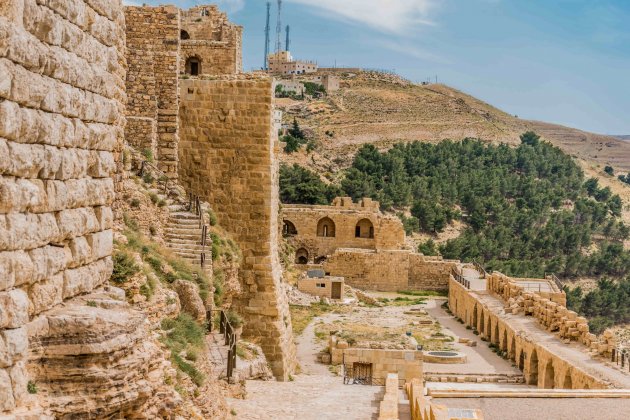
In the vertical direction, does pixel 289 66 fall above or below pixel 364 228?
above

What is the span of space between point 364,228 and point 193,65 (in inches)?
917

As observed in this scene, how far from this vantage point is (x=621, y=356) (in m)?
21.3

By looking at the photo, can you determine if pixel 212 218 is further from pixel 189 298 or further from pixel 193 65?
pixel 193 65

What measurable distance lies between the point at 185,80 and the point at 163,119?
34.4 inches

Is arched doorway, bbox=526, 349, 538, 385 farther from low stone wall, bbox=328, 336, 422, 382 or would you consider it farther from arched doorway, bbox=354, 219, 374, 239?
arched doorway, bbox=354, 219, 374, 239

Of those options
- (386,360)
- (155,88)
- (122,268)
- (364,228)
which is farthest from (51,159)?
(364,228)

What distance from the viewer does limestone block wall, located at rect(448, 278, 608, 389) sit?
69.2 ft

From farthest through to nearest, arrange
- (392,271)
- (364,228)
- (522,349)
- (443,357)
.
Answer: (364,228), (392,271), (522,349), (443,357)

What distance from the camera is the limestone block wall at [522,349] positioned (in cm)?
2109

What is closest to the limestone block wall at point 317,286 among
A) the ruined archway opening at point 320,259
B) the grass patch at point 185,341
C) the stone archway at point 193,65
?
the ruined archway opening at point 320,259

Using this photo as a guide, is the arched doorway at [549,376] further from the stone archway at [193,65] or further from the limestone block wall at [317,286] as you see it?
the limestone block wall at [317,286]

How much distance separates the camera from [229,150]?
1672cm

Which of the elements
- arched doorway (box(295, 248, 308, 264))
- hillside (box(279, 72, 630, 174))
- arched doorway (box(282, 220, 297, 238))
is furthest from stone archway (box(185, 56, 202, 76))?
hillside (box(279, 72, 630, 174))

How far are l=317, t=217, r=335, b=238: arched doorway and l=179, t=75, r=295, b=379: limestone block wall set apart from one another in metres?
30.9
